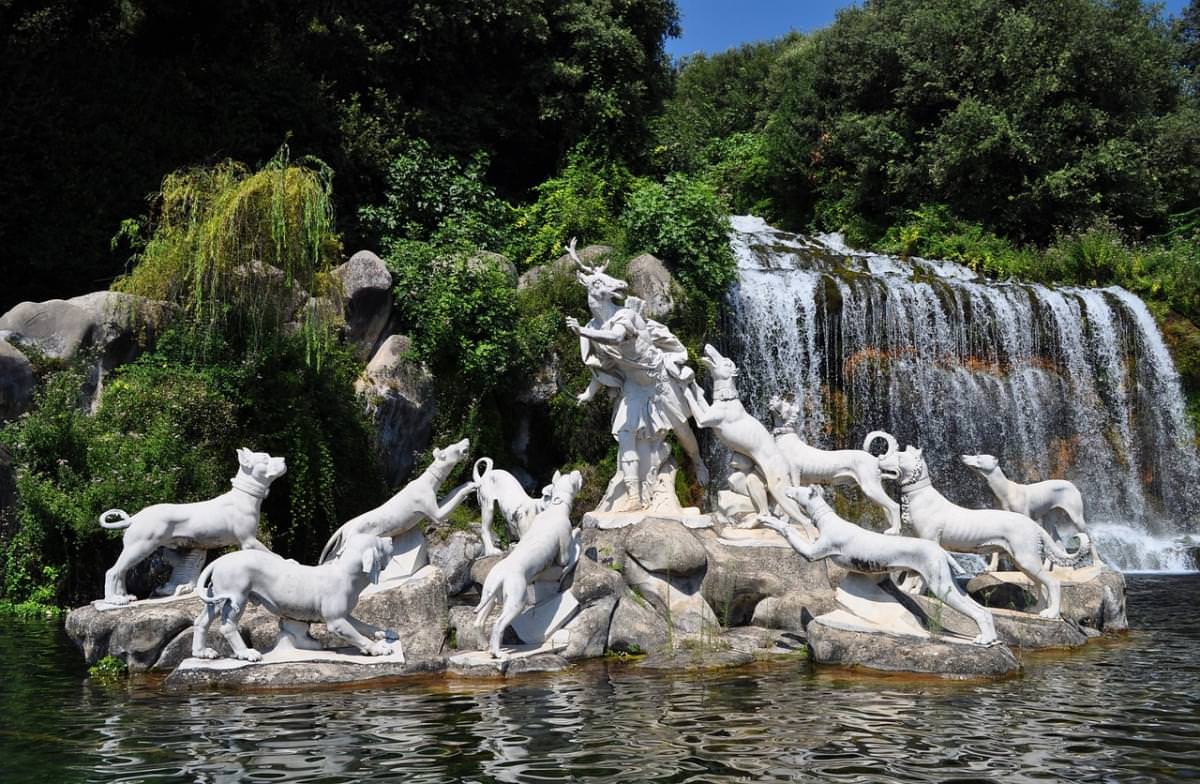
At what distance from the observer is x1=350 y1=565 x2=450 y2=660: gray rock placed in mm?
10031

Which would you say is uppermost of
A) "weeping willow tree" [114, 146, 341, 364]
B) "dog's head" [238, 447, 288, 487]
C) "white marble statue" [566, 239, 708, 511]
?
"weeping willow tree" [114, 146, 341, 364]

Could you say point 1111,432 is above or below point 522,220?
below

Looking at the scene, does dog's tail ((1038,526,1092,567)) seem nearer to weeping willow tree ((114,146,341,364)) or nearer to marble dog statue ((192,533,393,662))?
marble dog statue ((192,533,393,662))

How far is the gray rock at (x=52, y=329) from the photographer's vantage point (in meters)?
15.1

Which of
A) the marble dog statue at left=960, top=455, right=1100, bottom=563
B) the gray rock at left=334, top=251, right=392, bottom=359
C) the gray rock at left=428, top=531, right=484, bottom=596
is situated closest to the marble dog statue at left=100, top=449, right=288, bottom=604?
the gray rock at left=428, top=531, right=484, bottom=596

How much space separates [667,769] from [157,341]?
11.5 meters

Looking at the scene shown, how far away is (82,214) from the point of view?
19406mm

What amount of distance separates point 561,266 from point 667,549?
9553 millimetres

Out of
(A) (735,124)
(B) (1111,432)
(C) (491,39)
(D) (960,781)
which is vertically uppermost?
(A) (735,124)

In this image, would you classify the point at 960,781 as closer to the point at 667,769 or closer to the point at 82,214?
the point at 667,769

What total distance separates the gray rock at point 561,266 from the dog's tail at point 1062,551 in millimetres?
9659

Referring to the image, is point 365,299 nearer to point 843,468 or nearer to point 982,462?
point 843,468

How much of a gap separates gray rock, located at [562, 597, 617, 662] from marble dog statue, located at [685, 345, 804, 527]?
8.23ft

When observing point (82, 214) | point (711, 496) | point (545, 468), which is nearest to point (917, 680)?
point (711, 496)
